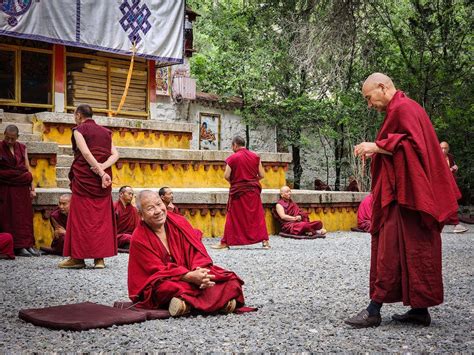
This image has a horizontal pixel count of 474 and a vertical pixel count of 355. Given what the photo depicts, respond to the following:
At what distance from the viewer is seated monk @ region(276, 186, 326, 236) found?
1182 centimetres

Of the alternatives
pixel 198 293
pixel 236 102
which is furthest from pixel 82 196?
pixel 236 102

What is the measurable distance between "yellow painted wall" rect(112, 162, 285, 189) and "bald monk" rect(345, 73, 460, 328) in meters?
7.73

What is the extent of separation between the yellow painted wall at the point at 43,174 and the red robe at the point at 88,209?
292cm

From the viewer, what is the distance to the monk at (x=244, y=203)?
9.85 metres

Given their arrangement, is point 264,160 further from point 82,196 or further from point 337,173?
point 82,196

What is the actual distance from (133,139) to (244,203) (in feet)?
14.7

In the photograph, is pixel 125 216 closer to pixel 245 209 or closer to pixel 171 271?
pixel 245 209

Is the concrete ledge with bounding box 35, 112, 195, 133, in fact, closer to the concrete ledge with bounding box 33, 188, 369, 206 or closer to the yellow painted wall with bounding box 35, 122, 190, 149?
the yellow painted wall with bounding box 35, 122, 190, 149

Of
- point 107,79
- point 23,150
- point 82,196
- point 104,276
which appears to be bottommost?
point 104,276

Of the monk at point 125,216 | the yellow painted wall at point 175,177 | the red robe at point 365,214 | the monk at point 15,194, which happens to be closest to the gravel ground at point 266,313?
the monk at point 15,194

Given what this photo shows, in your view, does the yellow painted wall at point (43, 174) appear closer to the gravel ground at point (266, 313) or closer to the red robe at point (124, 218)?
the red robe at point (124, 218)

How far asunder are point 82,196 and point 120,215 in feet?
6.31

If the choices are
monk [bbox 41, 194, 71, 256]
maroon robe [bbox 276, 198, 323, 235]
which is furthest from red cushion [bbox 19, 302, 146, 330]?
maroon robe [bbox 276, 198, 323, 235]

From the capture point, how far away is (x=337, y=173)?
1861 cm
